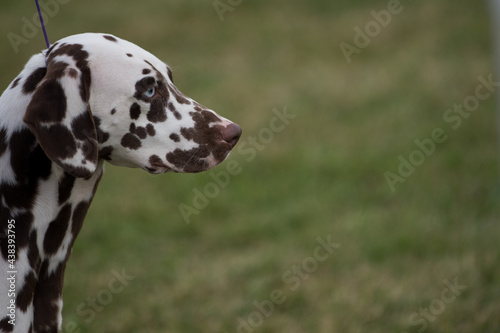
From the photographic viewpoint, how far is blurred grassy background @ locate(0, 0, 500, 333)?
4617mm

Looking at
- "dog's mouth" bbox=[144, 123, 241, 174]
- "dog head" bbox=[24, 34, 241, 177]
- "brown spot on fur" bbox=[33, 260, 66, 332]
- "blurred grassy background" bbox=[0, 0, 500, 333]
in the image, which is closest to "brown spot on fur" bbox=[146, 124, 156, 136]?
"dog head" bbox=[24, 34, 241, 177]

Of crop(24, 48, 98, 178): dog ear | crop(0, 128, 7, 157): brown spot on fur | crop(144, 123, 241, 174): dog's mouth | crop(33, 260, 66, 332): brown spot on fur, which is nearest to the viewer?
crop(24, 48, 98, 178): dog ear

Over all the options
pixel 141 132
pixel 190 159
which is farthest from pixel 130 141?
pixel 190 159

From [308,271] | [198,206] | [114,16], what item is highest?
[308,271]

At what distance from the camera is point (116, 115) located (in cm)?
262

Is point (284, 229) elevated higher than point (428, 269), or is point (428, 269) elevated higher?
point (428, 269)

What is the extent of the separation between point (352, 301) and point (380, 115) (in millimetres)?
4067

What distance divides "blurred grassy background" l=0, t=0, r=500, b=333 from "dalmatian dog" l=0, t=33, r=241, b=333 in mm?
1946

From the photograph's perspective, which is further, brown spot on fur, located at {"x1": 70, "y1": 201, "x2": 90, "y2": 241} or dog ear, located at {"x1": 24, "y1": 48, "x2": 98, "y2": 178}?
brown spot on fur, located at {"x1": 70, "y1": 201, "x2": 90, "y2": 241}

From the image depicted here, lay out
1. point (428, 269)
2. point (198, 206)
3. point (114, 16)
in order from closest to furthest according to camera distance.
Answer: point (428, 269)
point (198, 206)
point (114, 16)

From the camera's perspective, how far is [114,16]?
12.2 m

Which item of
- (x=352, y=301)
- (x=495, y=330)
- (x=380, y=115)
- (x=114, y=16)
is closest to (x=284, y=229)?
(x=352, y=301)

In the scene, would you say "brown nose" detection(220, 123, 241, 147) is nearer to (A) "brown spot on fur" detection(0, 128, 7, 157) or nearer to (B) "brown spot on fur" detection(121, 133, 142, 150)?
(B) "brown spot on fur" detection(121, 133, 142, 150)

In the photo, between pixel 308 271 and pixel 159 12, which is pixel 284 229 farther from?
pixel 159 12
